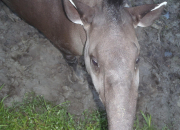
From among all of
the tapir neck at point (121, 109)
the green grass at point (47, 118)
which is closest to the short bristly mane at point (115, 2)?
the tapir neck at point (121, 109)

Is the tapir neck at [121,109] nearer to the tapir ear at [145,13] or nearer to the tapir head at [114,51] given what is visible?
the tapir head at [114,51]

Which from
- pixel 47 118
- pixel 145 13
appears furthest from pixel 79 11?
pixel 47 118

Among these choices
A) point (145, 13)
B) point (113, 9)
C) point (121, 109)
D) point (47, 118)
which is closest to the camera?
point (121, 109)

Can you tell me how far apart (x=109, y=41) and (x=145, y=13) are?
2.37ft

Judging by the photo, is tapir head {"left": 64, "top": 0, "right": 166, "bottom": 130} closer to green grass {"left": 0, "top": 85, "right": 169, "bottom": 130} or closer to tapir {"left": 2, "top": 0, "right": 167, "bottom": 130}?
tapir {"left": 2, "top": 0, "right": 167, "bottom": 130}

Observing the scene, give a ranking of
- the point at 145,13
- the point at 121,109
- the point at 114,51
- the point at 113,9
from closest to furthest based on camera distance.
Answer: the point at 121,109
the point at 114,51
the point at 113,9
the point at 145,13

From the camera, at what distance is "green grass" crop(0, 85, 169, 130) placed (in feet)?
12.1

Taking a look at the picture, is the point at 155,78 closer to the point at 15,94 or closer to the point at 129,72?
the point at 129,72

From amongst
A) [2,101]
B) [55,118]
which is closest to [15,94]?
[2,101]

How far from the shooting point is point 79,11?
→ 252cm

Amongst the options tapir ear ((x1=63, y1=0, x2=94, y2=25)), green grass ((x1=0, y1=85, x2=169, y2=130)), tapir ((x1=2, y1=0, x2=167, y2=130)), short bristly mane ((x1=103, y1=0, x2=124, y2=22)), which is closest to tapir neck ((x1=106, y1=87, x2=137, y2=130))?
tapir ((x1=2, y1=0, x2=167, y2=130))

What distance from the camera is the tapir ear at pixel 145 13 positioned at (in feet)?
8.55

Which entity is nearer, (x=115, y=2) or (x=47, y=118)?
(x=115, y=2)

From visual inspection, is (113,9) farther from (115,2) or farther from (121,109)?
(121,109)
